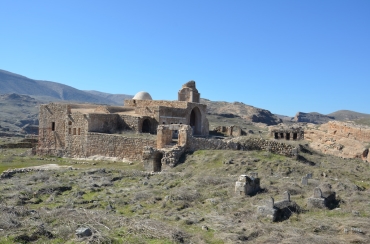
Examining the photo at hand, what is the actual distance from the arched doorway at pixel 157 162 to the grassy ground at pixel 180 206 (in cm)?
157

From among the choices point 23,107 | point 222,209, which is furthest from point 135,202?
point 23,107

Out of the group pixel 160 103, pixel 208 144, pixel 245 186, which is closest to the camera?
pixel 245 186

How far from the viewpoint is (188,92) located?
119 ft

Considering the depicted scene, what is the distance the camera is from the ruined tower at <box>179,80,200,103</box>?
1425 inches

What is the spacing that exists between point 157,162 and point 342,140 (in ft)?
59.7

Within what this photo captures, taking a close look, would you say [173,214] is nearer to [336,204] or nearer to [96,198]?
[96,198]

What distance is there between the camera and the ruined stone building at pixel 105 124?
27.1 m

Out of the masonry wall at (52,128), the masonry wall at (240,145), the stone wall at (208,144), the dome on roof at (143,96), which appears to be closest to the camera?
the masonry wall at (240,145)

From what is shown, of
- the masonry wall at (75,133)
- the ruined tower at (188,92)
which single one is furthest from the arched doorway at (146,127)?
the ruined tower at (188,92)

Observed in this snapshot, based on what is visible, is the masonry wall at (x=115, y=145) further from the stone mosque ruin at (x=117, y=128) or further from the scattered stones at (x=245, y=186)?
the scattered stones at (x=245, y=186)

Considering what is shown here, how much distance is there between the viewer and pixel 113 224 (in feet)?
32.2

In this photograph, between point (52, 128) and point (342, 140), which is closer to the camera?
point (52, 128)

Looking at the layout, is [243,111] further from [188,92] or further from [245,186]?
[245,186]

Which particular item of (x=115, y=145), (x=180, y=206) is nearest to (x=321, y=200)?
(x=180, y=206)
